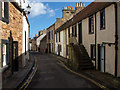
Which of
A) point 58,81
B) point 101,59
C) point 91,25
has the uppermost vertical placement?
point 91,25

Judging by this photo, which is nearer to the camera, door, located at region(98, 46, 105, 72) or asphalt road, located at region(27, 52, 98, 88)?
asphalt road, located at region(27, 52, 98, 88)

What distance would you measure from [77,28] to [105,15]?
6318mm

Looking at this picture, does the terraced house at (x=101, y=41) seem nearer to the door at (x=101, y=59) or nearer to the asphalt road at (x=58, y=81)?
the door at (x=101, y=59)

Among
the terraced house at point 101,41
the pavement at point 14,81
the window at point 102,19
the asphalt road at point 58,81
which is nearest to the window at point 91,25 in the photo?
the terraced house at point 101,41

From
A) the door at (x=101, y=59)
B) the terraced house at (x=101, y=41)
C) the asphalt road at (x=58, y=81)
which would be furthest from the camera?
the door at (x=101, y=59)

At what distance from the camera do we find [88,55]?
1315 centimetres

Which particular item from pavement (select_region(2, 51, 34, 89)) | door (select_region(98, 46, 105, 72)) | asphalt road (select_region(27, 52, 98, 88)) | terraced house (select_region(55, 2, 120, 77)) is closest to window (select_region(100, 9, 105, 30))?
terraced house (select_region(55, 2, 120, 77))

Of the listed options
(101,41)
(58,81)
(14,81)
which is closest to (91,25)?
(101,41)

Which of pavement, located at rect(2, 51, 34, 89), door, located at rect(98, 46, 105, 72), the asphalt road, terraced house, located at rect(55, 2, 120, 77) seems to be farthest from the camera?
door, located at rect(98, 46, 105, 72)

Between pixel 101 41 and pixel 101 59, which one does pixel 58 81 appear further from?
pixel 101 41

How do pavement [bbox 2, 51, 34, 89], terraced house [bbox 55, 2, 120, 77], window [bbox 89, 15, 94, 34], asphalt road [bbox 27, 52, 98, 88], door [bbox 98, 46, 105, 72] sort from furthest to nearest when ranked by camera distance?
window [bbox 89, 15, 94, 34]
door [bbox 98, 46, 105, 72]
terraced house [bbox 55, 2, 120, 77]
asphalt road [bbox 27, 52, 98, 88]
pavement [bbox 2, 51, 34, 89]

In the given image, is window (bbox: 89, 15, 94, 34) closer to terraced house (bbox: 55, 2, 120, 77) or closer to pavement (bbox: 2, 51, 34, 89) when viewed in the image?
terraced house (bbox: 55, 2, 120, 77)

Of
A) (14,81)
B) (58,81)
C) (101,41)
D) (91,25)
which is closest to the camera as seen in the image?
(14,81)

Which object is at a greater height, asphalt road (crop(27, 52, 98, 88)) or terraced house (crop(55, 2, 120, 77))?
terraced house (crop(55, 2, 120, 77))
